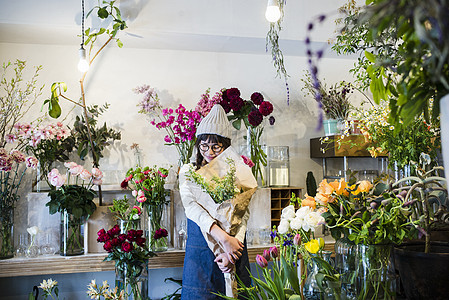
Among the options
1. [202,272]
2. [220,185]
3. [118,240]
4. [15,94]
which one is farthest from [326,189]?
[15,94]

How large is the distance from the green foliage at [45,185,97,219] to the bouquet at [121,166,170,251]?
0.77 ft

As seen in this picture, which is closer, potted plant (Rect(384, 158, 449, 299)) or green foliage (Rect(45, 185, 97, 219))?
potted plant (Rect(384, 158, 449, 299))

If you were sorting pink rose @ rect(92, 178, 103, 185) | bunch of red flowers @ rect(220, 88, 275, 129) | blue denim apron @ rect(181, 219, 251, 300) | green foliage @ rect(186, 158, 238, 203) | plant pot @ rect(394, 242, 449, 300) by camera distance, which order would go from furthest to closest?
bunch of red flowers @ rect(220, 88, 275, 129)
pink rose @ rect(92, 178, 103, 185)
blue denim apron @ rect(181, 219, 251, 300)
green foliage @ rect(186, 158, 238, 203)
plant pot @ rect(394, 242, 449, 300)

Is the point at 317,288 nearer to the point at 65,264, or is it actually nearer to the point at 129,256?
the point at 129,256

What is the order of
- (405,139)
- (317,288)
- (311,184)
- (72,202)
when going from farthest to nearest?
(311,184) → (72,202) → (405,139) → (317,288)

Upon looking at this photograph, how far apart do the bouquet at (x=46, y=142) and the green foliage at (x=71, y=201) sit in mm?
162

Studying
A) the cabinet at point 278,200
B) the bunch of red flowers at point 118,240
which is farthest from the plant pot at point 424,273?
the cabinet at point 278,200

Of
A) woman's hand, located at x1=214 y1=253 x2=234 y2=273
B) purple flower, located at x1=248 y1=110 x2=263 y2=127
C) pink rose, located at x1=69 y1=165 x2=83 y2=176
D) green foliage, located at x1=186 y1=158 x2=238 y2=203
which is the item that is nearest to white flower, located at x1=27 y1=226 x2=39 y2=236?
pink rose, located at x1=69 y1=165 x2=83 y2=176

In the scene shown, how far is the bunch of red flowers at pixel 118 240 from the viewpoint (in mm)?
2234

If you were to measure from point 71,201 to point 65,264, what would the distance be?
1.23ft

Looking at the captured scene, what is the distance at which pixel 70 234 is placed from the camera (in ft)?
Result: 8.46

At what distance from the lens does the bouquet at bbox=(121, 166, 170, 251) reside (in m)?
2.57

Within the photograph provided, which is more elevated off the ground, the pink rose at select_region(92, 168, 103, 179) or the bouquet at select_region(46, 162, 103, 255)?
the pink rose at select_region(92, 168, 103, 179)

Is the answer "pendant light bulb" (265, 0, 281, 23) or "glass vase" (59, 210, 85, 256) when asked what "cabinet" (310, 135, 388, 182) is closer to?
"pendant light bulb" (265, 0, 281, 23)
